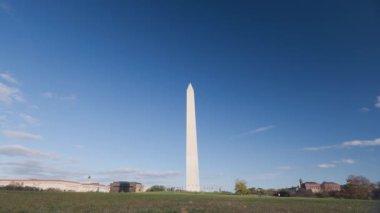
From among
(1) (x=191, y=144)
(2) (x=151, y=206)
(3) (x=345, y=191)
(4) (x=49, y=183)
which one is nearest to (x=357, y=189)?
(3) (x=345, y=191)

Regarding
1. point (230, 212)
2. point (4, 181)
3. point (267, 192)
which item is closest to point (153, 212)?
point (230, 212)

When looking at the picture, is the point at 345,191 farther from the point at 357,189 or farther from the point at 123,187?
the point at 123,187

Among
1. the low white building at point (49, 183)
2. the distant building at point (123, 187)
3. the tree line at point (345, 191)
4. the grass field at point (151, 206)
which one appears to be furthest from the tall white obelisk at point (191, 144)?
the low white building at point (49, 183)

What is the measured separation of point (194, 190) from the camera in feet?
229

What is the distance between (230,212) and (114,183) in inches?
4277

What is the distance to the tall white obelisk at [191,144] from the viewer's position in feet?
212

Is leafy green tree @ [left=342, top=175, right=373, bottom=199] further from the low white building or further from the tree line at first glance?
the low white building

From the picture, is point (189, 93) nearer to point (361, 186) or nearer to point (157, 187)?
point (157, 187)

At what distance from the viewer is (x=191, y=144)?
214 ft

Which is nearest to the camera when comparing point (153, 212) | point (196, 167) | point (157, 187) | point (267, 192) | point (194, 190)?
point (153, 212)

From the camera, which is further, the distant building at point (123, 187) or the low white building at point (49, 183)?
the low white building at point (49, 183)

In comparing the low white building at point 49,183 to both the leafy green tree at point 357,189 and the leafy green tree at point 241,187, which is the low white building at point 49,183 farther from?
the leafy green tree at point 357,189

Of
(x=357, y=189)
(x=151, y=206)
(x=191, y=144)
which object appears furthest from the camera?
(x=357, y=189)

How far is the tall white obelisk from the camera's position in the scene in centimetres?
6450
